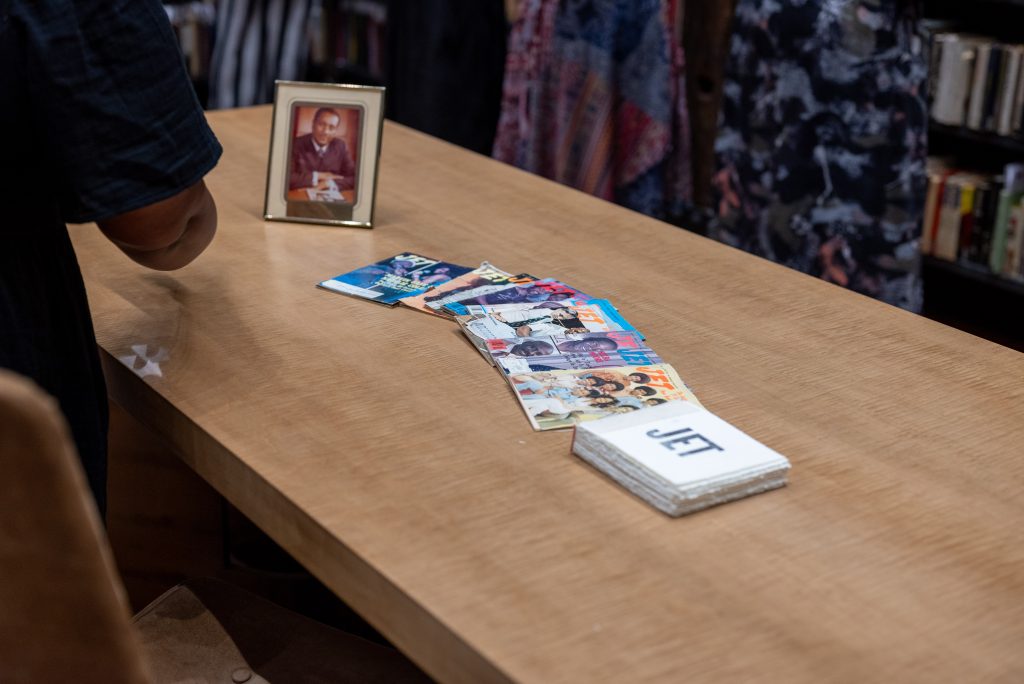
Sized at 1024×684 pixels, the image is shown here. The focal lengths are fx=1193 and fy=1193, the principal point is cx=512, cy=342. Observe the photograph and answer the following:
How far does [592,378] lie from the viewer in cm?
133

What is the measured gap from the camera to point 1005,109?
3.51m

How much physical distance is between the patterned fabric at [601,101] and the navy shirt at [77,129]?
221cm

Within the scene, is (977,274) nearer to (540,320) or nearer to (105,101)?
(540,320)

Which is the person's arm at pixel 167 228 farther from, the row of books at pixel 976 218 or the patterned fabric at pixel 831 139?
the row of books at pixel 976 218

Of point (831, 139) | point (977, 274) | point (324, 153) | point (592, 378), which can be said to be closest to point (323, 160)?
point (324, 153)

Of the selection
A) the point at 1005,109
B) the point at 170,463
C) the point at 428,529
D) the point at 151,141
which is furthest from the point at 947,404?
the point at 1005,109

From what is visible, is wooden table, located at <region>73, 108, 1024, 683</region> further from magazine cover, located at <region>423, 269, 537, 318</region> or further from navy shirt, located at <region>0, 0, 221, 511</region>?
navy shirt, located at <region>0, 0, 221, 511</region>

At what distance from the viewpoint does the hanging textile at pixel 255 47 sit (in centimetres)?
425

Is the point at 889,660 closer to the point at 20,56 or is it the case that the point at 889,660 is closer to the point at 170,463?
the point at 20,56

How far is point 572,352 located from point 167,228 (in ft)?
1.55

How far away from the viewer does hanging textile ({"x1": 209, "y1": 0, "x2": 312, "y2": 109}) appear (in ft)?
13.9

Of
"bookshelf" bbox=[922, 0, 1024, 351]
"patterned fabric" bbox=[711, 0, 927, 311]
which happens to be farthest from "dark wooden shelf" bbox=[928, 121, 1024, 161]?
"patterned fabric" bbox=[711, 0, 927, 311]

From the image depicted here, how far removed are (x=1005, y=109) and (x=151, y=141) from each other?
3017mm

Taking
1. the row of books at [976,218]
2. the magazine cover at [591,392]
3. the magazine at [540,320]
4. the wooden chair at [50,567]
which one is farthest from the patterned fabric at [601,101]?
the wooden chair at [50,567]
